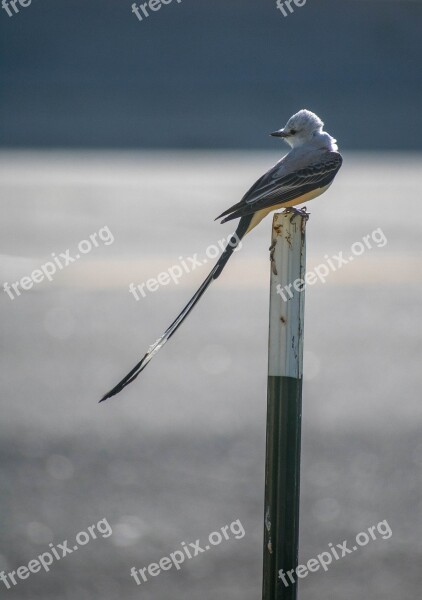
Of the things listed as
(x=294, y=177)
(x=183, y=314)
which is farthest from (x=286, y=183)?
(x=183, y=314)

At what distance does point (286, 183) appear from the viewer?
21.1ft

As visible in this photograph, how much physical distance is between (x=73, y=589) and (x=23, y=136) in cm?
1175

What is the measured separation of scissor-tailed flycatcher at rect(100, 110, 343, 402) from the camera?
609 centimetres

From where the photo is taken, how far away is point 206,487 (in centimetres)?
812

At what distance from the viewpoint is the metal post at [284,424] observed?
4.37 metres

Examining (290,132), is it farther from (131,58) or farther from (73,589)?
(131,58)

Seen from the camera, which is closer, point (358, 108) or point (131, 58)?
point (358, 108)

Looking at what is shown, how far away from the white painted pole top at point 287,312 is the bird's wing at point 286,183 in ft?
4.73

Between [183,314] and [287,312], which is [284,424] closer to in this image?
[287,312]

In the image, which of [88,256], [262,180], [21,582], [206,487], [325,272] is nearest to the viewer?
[262,180]

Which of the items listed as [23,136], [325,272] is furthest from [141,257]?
[23,136]

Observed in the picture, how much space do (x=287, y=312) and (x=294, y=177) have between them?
2.20 meters

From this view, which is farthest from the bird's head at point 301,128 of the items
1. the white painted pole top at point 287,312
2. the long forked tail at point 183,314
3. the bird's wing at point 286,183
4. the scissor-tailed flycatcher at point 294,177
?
the white painted pole top at point 287,312

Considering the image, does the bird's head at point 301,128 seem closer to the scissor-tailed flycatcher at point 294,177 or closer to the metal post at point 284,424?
the scissor-tailed flycatcher at point 294,177
